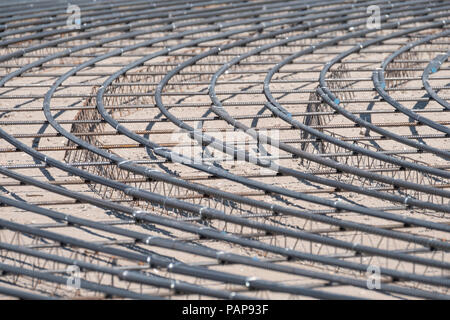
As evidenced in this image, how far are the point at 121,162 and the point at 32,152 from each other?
2401mm

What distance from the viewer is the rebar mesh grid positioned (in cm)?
1551

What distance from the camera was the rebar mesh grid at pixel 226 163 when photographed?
15.5m

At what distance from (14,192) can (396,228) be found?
9214 millimetres

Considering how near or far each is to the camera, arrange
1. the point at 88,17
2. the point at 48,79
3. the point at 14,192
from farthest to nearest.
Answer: the point at 88,17 < the point at 48,79 < the point at 14,192

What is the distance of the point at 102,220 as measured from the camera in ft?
62.6

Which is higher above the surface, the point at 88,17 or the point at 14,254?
the point at 88,17

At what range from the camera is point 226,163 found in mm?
22062

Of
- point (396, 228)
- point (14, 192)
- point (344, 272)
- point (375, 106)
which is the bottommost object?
point (344, 272)

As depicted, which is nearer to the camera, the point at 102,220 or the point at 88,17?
the point at 102,220

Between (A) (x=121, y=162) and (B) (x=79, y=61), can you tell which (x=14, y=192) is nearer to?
(A) (x=121, y=162)
